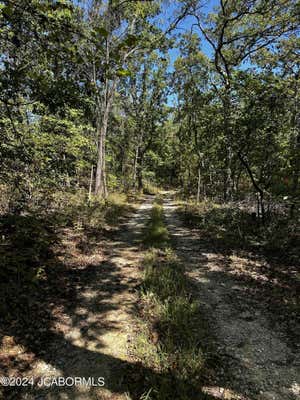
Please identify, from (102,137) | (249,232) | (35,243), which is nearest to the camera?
(35,243)

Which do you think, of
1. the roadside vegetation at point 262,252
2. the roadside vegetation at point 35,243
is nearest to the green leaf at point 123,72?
the roadside vegetation at point 35,243

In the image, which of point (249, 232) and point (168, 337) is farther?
point (249, 232)

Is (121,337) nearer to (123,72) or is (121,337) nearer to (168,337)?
(168,337)

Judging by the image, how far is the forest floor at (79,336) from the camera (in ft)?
9.51

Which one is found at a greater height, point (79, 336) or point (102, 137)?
point (102, 137)

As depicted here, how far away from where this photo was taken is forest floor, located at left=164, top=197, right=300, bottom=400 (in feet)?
9.53

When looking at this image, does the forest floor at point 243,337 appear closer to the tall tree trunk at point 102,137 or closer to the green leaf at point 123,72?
the green leaf at point 123,72

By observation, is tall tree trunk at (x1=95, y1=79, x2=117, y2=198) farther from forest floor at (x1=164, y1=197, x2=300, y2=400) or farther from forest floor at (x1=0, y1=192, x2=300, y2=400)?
forest floor at (x1=164, y1=197, x2=300, y2=400)

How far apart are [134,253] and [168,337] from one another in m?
4.03

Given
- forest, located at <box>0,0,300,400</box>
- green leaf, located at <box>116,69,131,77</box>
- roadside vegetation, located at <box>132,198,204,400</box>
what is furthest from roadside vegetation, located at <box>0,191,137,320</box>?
green leaf, located at <box>116,69,131,77</box>

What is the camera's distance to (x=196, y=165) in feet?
72.0

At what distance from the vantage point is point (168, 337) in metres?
3.52

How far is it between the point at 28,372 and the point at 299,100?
411 inches

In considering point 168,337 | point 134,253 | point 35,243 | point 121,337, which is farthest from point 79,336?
point 134,253
